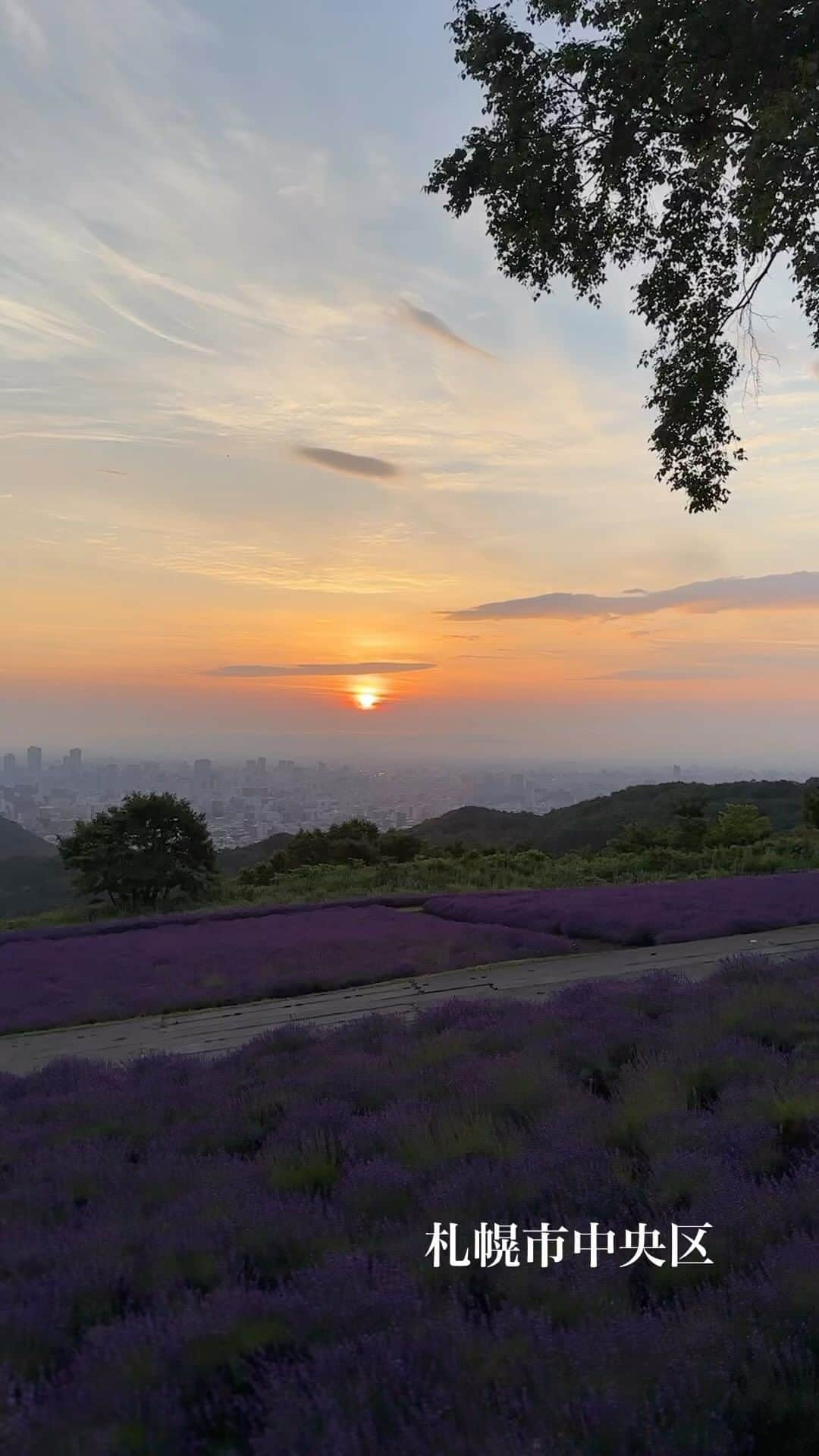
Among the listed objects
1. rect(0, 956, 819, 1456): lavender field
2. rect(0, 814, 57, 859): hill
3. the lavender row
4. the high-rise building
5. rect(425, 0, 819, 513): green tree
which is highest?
rect(425, 0, 819, 513): green tree

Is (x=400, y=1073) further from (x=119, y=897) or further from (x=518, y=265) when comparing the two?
(x=119, y=897)

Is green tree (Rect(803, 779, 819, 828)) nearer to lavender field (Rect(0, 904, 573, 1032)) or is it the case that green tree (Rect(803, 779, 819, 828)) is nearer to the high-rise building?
lavender field (Rect(0, 904, 573, 1032))

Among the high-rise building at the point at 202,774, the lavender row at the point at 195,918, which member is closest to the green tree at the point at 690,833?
the lavender row at the point at 195,918

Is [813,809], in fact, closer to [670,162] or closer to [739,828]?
[739,828]

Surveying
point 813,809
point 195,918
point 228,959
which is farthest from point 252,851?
point 228,959

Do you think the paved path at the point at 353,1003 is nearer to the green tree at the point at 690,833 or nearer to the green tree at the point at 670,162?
the green tree at the point at 670,162

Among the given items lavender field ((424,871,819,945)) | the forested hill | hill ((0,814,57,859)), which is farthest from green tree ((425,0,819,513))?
hill ((0,814,57,859))
